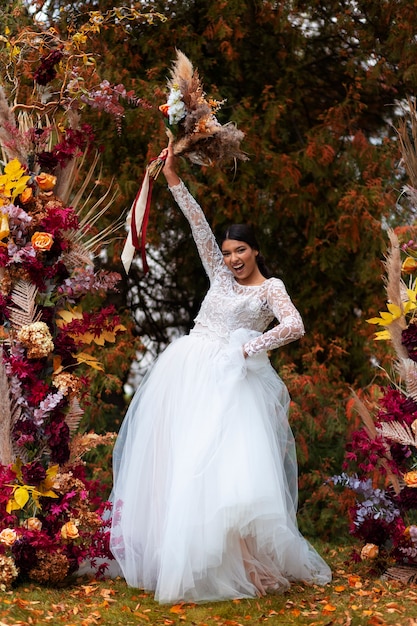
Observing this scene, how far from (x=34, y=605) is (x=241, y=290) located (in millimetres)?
1946

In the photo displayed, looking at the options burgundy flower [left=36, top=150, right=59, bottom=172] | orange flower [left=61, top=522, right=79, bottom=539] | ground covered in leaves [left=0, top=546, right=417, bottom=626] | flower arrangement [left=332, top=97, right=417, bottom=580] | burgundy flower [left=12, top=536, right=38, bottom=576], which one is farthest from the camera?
flower arrangement [left=332, top=97, right=417, bottom=580]

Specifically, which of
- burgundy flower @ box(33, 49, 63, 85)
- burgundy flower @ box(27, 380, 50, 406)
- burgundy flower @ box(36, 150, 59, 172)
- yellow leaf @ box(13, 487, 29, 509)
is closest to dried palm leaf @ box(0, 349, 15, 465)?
burgundy flower @ box(27, 380, 50, 406)

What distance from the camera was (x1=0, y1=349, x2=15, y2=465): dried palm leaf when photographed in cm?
461

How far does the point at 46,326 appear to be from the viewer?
4.60 m

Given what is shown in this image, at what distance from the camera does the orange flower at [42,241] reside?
15.1 ft

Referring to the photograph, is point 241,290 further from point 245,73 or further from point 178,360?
point 245,73

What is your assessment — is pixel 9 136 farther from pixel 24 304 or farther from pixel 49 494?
pixel 49 494

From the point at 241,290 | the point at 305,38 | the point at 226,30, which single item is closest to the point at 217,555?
the point at 241,290

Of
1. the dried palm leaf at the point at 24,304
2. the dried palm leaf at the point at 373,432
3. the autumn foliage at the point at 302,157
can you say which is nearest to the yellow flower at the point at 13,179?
the dried palm leaf at the point at 24,304

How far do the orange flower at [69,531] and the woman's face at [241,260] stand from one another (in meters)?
1.61

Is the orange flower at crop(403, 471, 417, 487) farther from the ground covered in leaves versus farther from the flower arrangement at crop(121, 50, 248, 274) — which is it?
the flower arrangement at crop(121, 50, 248, 274)

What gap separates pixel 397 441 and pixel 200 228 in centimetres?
159

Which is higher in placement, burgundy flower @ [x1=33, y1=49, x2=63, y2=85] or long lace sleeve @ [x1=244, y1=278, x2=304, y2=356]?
burgundy flower @ [x1=33, y1=49, x2=63, y2=85]

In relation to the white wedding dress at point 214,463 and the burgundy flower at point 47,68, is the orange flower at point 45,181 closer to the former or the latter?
the burgundy flower at point 47,68
